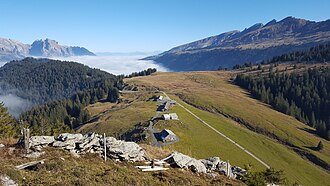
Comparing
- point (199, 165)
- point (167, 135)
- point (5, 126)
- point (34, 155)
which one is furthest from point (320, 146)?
point (34, 155)

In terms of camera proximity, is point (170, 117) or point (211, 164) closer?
point (211, 164)

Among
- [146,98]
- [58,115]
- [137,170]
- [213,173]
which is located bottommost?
[58,115]

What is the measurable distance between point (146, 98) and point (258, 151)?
73.3 meters

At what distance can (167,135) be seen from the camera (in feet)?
272

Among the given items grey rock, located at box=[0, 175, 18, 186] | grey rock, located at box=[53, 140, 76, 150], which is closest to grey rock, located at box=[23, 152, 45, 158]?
grey rock, located at box=[53, 140, 76, 150]

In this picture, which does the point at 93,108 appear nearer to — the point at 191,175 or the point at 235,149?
the point at 235,149

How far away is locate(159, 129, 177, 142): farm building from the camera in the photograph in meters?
81.8

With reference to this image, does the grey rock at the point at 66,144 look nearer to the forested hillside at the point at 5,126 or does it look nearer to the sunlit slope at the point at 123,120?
the forested hillside at the point at 5,126

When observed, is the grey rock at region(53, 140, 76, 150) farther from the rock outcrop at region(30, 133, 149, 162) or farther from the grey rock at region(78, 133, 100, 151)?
the grey rock at region(78, 133, 100, 151)

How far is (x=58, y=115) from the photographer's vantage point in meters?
168

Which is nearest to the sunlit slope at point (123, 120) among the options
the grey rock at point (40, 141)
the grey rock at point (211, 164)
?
the grey rock at point (211, 164)

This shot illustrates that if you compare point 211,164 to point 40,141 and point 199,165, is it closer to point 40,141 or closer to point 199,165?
point 199,165

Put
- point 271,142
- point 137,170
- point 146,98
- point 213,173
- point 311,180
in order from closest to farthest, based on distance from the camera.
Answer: point 137,170, point 213,173, point 311,180, point 271,142, point 146,98

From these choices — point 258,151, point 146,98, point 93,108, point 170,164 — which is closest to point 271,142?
point 258,151
